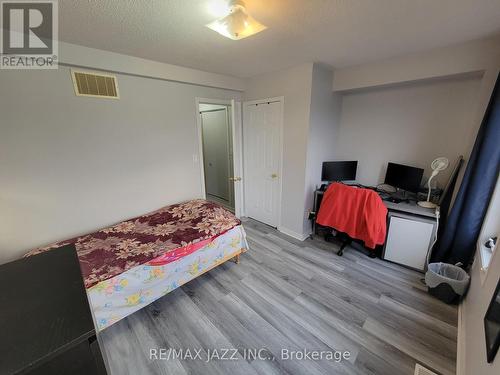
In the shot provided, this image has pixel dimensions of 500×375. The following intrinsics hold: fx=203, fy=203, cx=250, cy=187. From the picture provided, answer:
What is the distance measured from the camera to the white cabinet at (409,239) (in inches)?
87.6

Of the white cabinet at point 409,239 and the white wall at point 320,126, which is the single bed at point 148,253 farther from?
the white cabinet at point 409,239

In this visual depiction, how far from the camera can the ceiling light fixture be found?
133 cm

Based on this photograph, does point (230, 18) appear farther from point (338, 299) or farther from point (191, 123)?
point (338, 299)

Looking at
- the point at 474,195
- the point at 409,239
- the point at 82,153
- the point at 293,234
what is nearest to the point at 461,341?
the point at 409,239

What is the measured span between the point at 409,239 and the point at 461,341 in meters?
1.00

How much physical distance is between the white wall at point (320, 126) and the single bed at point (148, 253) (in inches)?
49.4

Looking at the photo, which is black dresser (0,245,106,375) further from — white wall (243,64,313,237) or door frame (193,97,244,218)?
white wall (243,64,313,237)

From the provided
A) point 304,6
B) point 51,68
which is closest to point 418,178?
point 304,6

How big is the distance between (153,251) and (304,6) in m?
2.25

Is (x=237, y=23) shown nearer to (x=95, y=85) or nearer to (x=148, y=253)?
(x=95, y=85)

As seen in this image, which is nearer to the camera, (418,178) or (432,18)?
(432,18)

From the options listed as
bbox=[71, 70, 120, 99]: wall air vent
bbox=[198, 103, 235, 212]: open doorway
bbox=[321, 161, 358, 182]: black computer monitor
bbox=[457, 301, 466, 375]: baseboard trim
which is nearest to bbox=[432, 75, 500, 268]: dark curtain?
bbox=[457, 301, 466, 375]: baseboard trim

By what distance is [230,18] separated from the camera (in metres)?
1.37

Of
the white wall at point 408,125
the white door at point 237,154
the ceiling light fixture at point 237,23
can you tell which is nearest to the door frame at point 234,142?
the white door at point 237,154
